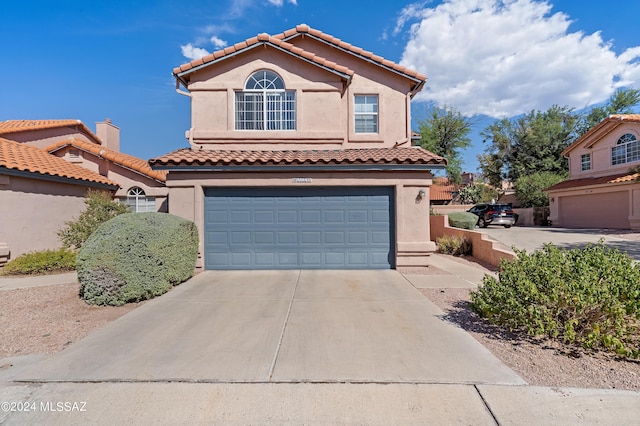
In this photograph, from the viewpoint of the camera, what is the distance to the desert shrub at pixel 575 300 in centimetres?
397

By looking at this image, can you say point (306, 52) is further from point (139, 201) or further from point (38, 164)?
point (38, 164)

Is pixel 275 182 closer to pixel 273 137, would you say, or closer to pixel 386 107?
pixel 273 137

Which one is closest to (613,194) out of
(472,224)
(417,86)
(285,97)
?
(472,224)

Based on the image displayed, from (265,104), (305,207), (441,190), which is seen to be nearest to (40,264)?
(305,207)

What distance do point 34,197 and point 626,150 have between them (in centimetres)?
3280

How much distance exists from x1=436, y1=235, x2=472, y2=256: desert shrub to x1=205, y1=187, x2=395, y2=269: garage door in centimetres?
398

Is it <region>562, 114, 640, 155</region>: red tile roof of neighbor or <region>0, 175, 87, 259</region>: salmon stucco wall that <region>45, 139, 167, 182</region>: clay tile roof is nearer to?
<region>0, 175, 87, 259</region>: salmon stucco wall

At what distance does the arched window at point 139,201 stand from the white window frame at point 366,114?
31.8 ft

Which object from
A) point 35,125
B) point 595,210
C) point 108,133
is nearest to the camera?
point 35,125

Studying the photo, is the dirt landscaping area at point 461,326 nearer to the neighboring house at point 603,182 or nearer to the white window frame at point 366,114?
the white window frame at point 366,114

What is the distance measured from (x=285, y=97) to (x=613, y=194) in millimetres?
22967

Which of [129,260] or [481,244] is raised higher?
[129,260]

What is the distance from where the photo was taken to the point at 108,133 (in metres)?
19.7

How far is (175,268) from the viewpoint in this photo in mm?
7133
